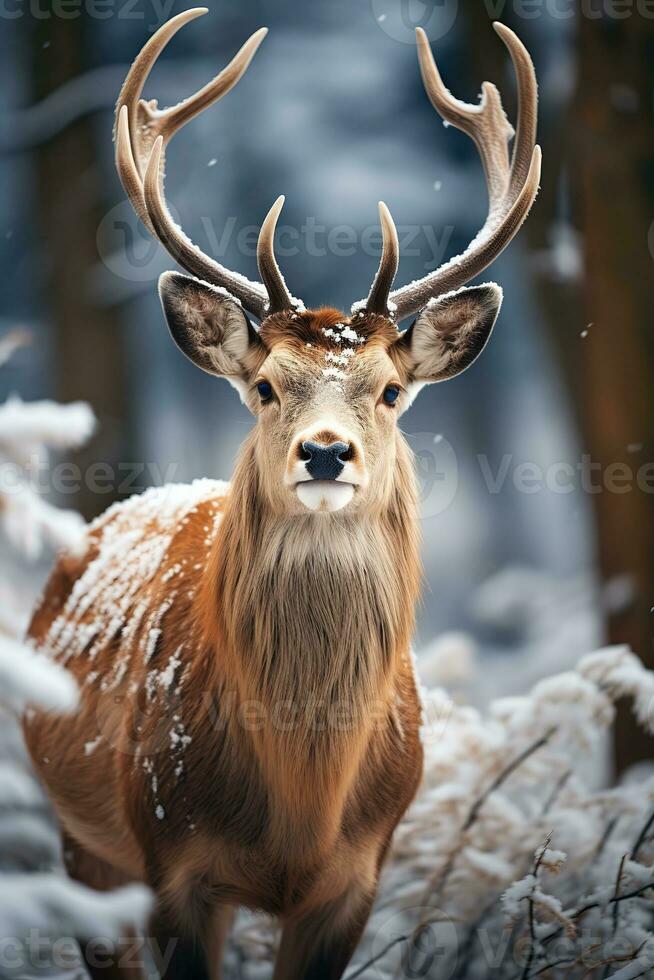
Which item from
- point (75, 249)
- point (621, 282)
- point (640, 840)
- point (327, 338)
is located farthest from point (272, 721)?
point (75, 249)

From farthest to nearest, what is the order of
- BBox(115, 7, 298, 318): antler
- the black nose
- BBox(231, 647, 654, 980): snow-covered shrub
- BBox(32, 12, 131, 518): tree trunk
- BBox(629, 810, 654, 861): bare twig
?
BBox(32, 12, 131, 518): tree trunk, BBox(231, 647, 654, 980): snow-covered shrub, BBox(629, 810, 654, 861): bare twig, BBox(115, 7, 298, 318): antler, the black nose

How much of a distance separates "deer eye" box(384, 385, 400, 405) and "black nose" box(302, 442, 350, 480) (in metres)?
0.41

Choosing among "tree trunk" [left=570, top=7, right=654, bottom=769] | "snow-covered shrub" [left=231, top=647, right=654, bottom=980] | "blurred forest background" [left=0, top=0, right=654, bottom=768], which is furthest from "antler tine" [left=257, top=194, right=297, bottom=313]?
"tree trunk" [left=570, top=7, right=654, bottom=769]

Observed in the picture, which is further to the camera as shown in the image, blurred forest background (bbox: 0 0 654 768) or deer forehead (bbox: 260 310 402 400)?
blurred forest background (bbox: 0 0 654 768)

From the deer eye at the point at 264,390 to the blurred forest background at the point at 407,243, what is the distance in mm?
2717

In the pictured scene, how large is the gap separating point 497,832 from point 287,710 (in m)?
2.00

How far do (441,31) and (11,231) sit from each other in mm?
3153

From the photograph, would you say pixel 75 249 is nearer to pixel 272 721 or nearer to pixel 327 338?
pixel 327 338

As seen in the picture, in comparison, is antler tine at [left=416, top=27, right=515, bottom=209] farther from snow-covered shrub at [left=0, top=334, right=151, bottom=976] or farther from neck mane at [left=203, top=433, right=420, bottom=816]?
snow-covered shrub at [left=0, top=334, right=151, bottom=976]

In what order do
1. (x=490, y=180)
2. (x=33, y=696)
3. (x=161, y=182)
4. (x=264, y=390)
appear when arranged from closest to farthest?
1. (x=33, y=696)
2. (x=264, y=390)
3. (x=161, y=182)
4. (x=490, y=180)

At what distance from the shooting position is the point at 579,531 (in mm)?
7781

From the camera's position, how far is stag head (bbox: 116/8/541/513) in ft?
9.30

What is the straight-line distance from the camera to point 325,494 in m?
2.72

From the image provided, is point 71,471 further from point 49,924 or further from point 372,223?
point 49,924
